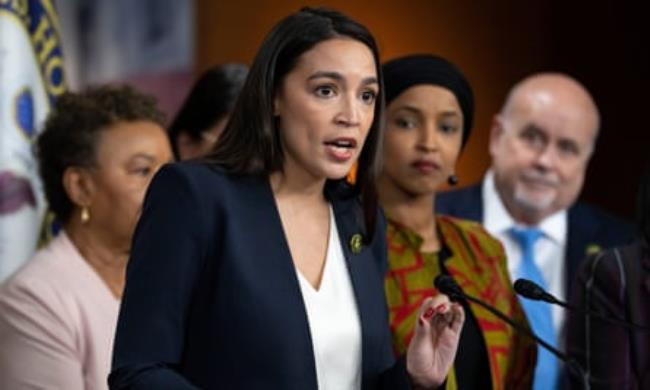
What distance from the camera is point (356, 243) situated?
90.9 inches

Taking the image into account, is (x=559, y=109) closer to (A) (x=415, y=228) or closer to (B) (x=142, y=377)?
(A) (x=415, y=228)

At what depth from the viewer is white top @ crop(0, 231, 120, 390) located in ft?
8.91

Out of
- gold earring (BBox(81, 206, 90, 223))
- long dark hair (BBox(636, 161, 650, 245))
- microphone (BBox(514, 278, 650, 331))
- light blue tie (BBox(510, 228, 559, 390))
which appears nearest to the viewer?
microphone (BBox(514, 278, 650, 331))

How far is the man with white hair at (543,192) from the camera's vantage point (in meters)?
3.71

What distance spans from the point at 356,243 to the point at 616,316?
69 cm

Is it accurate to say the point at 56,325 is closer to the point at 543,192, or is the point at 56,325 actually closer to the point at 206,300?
the point at 206,300

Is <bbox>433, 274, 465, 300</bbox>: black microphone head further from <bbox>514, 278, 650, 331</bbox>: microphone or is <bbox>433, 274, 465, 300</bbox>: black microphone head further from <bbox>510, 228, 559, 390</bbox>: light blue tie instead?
<bbox>510, 228, 559, 390</bbox>: light blue tie

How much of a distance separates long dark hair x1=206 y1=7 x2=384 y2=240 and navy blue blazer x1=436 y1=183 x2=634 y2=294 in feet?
4.94

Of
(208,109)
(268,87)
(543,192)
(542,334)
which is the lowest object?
(542,334)

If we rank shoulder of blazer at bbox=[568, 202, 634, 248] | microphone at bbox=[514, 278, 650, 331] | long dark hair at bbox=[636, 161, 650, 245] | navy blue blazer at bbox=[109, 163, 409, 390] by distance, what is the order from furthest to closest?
shoulder of blazer at bbox=[568, 202, 634, 248], long dark hair at bbox=[636, 161, 650, 245], microphone at bbox=[514, 278, 650, 331], navy blue blazer at bbox=[109, 163, 409, 390]

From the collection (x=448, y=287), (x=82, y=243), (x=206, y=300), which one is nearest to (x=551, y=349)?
(x=448, y=287)

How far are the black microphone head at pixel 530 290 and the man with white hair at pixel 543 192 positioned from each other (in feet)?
4.36

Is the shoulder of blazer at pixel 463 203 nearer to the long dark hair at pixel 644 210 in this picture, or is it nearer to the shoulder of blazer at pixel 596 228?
the shoulder of blazer at pixel 596 228

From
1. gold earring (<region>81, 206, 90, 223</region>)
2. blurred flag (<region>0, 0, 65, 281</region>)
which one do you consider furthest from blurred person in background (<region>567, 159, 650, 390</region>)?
blurred flag (<region>0, 0, 65, 281</region>)
